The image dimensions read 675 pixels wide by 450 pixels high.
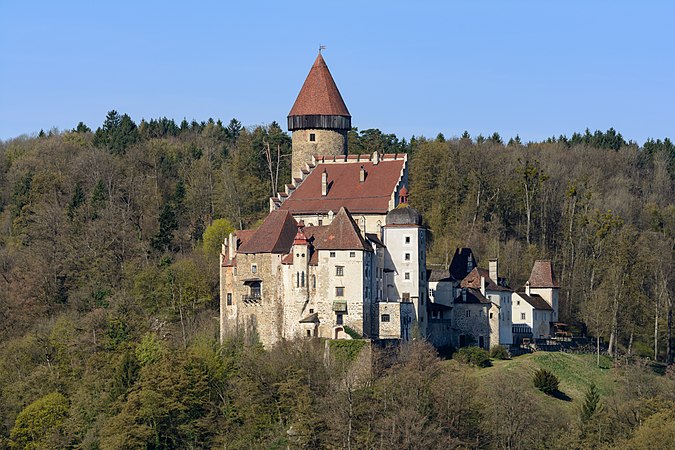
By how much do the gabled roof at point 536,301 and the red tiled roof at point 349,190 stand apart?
31.5 feet

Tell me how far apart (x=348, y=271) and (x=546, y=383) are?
10.8 m

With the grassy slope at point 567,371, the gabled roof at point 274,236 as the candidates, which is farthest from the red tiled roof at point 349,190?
the grassy slope at point 567,371

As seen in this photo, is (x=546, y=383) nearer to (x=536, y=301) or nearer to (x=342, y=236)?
(x=536, y=301)

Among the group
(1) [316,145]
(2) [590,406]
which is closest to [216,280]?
(1) [316,145]

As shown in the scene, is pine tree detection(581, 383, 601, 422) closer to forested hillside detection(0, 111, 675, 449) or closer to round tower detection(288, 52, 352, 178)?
forested hillside detection(0, 111, 675, 449)

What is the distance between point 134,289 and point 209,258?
4.78 metres

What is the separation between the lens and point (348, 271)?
6334 centimetres

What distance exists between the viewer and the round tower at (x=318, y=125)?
76.5 meters

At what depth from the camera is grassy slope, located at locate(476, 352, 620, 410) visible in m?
66.0

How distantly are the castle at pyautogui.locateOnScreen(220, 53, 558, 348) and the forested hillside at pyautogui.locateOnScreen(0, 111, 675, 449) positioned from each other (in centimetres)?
213

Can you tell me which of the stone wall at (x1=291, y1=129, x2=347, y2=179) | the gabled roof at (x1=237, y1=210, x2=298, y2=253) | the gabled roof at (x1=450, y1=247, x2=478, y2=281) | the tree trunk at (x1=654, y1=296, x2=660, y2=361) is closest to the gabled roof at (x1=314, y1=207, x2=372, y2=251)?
the gabled roof at (x1=237, y1=210, x2=298, y2=253)

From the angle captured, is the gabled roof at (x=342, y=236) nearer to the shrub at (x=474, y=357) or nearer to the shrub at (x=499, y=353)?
the shrub at (x=474, y=357)

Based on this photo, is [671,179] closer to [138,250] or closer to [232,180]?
[232,180]

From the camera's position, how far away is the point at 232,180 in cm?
9056
